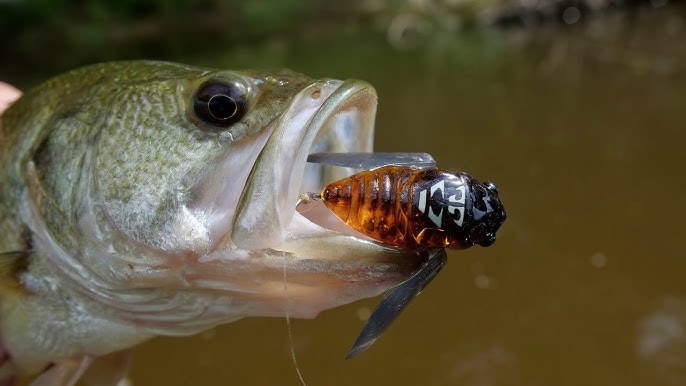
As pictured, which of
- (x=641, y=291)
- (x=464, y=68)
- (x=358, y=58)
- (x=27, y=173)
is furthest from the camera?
(x=358, y=58)

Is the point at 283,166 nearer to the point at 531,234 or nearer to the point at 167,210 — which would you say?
the point at 167,210

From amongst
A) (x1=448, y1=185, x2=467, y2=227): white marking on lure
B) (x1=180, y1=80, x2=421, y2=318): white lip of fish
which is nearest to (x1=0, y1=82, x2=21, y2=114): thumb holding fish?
(x1=180, y1=80, x2=421, y2=318): white lip of fish

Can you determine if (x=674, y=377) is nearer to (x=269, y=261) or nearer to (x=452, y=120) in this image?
(x=269, y=261)

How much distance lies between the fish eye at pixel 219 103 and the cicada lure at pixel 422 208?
12.6 inches

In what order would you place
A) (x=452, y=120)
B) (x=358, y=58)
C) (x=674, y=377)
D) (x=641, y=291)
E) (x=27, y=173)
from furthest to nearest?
(x=358, y=58), (x=452, y=120), (x=641, y=291), (x=674, y=377), (x=27, y=173)

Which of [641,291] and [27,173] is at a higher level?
[27,173]

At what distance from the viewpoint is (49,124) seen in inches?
62.1

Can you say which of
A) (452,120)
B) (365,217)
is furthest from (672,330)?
(452,120)

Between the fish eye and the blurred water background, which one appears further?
the blurred water background

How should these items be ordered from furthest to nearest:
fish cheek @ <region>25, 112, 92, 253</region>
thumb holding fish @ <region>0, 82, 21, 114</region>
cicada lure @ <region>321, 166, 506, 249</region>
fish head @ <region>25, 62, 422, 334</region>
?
thumb holding fish @ <region>0, 82, 21, 114</region>, fish cheek @ <region>25, 112, 92, 253</region>, fish head @ <region>25, 62, 422, 334</region>, cicada lure @ <region>321, 166, 506, 249</region>

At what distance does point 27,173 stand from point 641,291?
2.92 m

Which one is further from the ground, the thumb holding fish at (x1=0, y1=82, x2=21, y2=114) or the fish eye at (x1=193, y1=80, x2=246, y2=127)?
the fish eye at (x1=193, y1=80, x2=246, y2=127)

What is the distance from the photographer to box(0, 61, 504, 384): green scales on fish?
48.1 inches

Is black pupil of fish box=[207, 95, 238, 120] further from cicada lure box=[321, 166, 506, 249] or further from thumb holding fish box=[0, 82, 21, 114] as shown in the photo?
thumb holding fish box=[0, 82, 21, 114]
